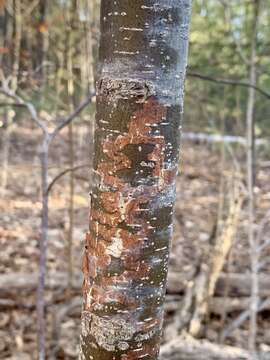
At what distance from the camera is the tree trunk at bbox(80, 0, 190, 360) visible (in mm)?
806

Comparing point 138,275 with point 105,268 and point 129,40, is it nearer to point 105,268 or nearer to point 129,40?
point 105,268

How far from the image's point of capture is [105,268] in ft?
2.98

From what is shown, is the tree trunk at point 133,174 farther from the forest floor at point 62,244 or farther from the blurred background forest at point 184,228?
the forest floor at point 62,244

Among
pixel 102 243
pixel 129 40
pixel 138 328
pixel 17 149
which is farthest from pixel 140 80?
pixel 17 149

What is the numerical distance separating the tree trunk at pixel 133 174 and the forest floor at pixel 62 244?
1.70 m

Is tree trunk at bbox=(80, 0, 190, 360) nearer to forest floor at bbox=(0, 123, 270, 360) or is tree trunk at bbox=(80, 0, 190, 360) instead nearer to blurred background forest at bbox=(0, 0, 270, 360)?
blurred background forest at bbox=(0, 0, 270, 360)

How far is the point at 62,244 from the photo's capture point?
5.00 m

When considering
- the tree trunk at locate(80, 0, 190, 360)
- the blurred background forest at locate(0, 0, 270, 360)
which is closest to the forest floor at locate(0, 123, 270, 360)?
the blurred background forest at locate(0, 0, 270, 360)

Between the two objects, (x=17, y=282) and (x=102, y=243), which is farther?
(x=17, y=282)

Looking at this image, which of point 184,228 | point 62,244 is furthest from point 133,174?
point 184,228

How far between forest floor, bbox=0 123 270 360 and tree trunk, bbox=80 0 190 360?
1698mm

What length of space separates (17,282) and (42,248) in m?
2.24

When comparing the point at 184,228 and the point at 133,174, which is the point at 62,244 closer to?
the point at 184,228

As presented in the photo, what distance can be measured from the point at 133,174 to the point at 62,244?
428 centimetres
